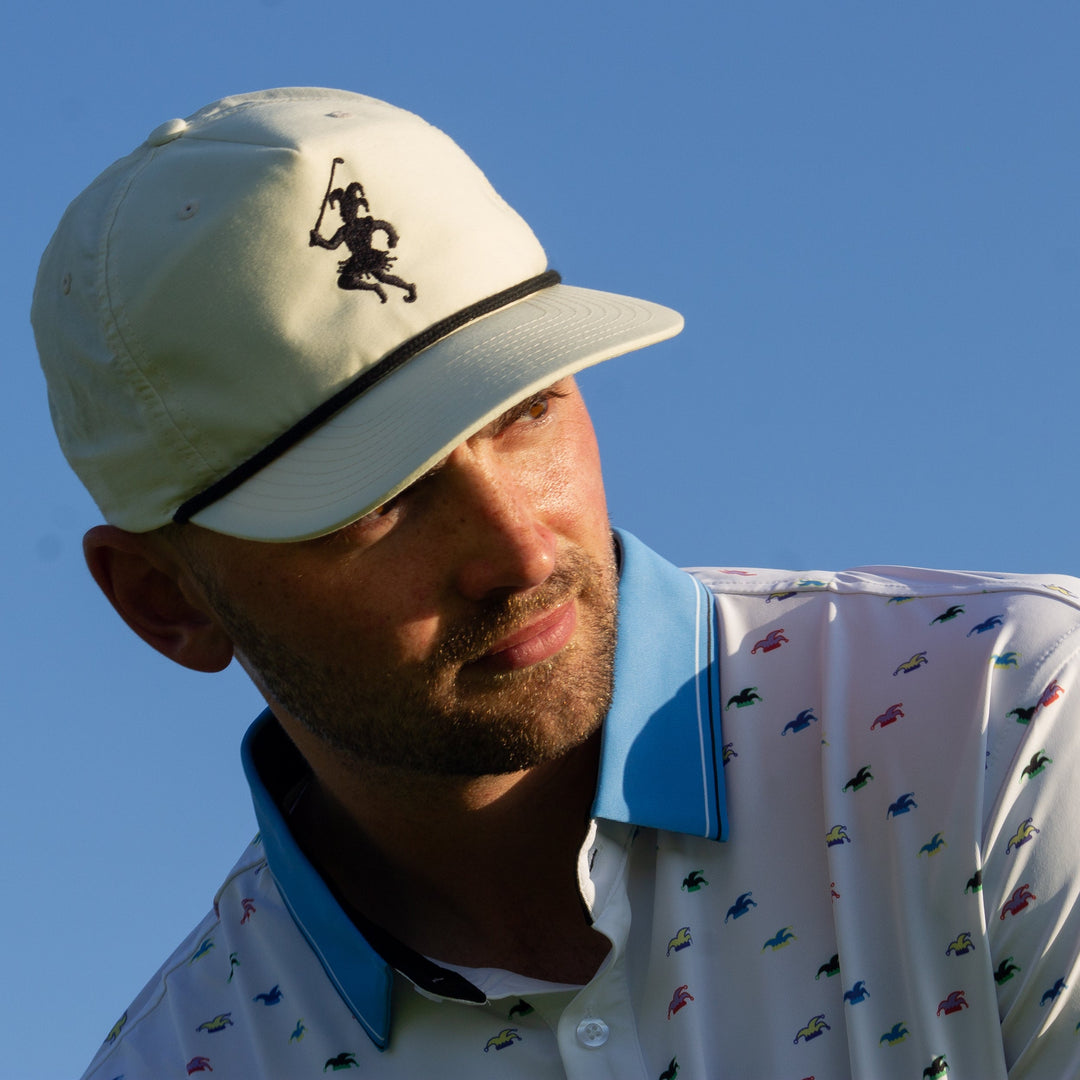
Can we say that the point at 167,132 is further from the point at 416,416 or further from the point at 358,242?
the point at 416,416

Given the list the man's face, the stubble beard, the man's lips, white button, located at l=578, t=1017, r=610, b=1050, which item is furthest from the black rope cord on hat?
white button, located at l=578, t=1017, r=610, b=1050

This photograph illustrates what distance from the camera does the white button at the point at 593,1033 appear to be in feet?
9.30

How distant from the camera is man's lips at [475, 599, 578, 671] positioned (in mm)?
2887

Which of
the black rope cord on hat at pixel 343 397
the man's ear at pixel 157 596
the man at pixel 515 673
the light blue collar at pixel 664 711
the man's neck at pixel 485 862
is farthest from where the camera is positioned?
the man's ear at pixel 157 596

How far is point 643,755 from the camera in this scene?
304cm

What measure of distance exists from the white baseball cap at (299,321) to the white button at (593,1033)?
1.00 m

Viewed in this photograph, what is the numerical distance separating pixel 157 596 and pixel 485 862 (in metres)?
0.91

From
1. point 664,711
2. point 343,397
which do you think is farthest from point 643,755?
point 343,397

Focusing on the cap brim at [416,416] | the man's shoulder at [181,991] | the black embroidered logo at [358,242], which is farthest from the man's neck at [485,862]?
the black embroidered logo at [358,242]

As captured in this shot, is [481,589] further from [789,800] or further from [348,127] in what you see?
[348,127]

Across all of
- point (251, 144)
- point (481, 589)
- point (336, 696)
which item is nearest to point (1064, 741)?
point (481, 589)

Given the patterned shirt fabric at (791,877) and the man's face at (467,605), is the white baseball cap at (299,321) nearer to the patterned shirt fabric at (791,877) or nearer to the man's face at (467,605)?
the man's face at (467,605)

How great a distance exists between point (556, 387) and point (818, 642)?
71 cm

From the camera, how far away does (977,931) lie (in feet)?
8.73
